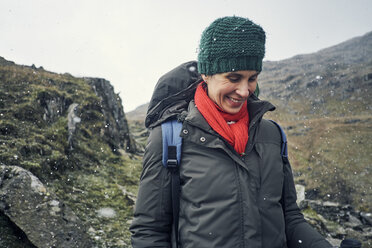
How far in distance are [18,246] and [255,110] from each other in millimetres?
4151

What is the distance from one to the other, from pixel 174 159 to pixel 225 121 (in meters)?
0.70

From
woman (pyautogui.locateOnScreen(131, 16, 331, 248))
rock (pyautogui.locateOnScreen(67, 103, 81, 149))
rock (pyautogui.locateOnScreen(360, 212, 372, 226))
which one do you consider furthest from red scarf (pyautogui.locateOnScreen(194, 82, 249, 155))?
rock (pyautogui.locateOnScreen(360, 212, 372, 226))

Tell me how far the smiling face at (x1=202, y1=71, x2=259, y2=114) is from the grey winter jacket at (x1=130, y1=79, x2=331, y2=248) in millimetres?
304

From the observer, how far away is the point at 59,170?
6117 millimetres

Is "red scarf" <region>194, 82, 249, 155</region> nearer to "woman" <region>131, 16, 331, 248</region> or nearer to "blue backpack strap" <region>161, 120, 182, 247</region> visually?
"woman" <region>131, 16, 331, 248</region>

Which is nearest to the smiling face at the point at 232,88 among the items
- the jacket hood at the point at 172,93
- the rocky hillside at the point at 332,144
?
the jacket hood at the point at 172,93

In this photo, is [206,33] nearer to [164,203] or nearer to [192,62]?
[192,62]

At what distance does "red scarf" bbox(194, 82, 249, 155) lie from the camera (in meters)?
2.29

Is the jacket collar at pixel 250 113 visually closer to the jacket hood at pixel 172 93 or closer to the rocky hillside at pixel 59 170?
the jacket hood at pixel 172 93

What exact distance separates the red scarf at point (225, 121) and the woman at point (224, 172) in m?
0.01

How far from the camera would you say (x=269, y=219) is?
86.5 inches

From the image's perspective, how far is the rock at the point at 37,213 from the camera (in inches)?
147

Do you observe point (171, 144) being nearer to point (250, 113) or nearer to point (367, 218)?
point (250, 113)

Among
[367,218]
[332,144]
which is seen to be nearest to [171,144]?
[367,218]
